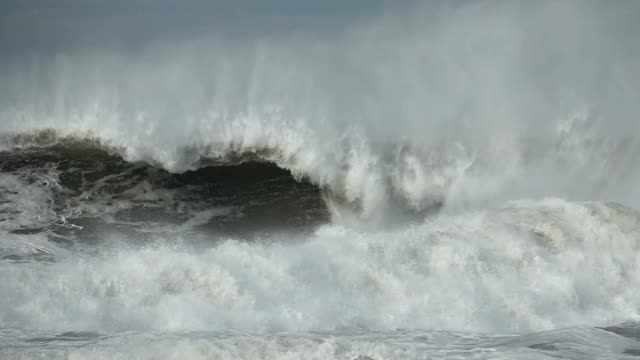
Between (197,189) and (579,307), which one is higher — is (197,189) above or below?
above

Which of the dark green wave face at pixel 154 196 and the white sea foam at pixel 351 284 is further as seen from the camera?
the dark green wave face at pixel 154 196

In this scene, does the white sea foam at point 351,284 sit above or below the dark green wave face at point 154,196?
below

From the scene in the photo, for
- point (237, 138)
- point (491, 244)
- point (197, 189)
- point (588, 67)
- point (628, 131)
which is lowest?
point (491, 244)

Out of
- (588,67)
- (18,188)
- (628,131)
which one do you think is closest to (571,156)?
(628,131)

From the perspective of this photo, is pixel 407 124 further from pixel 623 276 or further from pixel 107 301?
pixel 107 301

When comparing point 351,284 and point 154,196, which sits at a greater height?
point 154,196

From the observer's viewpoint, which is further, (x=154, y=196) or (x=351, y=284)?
(x=154, y=196)

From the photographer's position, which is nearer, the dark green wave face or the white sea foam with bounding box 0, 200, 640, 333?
the white sea foam with bounding box 0, 200, 640, 333

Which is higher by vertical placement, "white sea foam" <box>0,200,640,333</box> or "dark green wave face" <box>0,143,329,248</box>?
"dark green wave face" <box>0,143,329,248</box>
